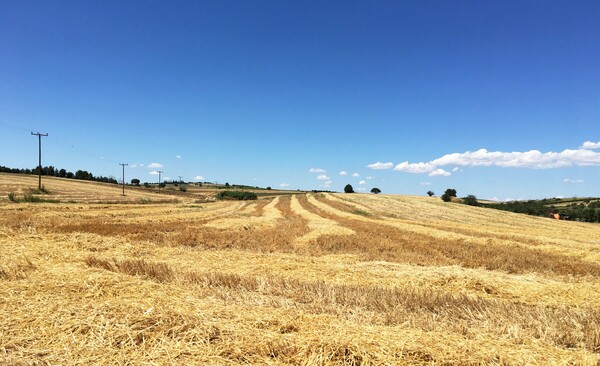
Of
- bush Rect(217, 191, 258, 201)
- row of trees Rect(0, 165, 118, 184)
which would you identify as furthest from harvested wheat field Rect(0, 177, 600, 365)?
row of trees Rect(0, 165, 118, 184)

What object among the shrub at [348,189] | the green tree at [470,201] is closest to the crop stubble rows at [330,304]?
the green tree at [470,201]

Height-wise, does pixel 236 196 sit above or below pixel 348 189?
below

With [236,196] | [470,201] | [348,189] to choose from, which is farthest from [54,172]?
[470,201]

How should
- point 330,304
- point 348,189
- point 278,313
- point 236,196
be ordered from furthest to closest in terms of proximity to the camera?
point 348,189, point 236,196, point 330,304, point 278,313

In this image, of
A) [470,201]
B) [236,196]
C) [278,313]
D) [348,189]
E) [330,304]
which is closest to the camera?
[278,313]

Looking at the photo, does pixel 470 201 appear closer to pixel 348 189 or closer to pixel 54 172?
pixel 348 189

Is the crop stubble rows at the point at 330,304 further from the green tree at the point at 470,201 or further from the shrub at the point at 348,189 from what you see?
the shrub at the point at 348,189

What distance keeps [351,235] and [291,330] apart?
43.1 feet

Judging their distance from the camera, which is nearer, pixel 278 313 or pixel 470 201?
pixel 278 313

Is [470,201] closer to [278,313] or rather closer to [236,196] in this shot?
[236,196]

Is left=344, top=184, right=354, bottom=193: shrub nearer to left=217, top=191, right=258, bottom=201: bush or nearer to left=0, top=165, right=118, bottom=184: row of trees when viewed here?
left=217, top=191, right=258, bottom=201: bush

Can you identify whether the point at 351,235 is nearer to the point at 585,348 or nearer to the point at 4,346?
the point at 585,348

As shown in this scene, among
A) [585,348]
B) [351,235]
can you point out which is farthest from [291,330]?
[351,235]

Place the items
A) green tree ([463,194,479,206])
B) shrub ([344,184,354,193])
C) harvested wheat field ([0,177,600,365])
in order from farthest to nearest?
shrub ([344,184,354,193]) < green tree ([463,194,479,206]) < harvested wheat field ([0,177,600,365])
